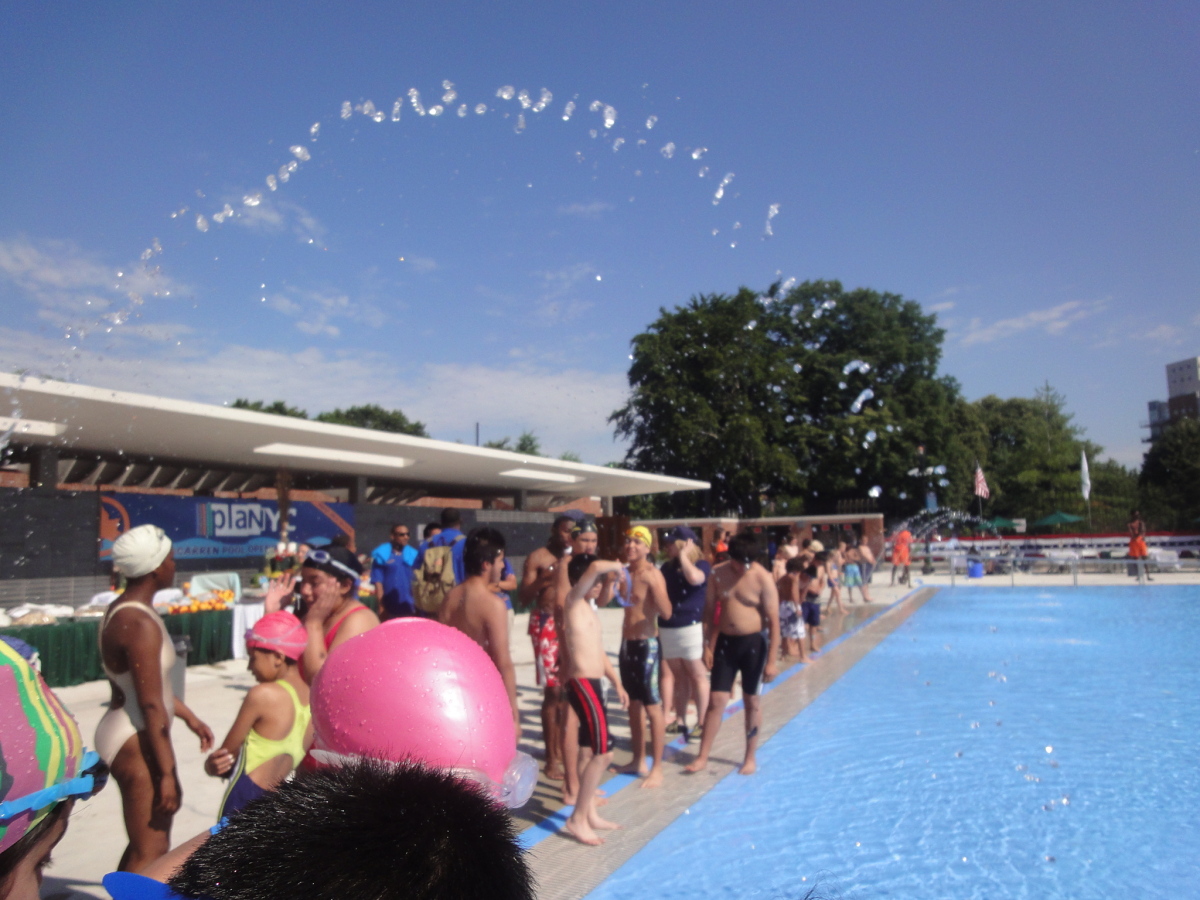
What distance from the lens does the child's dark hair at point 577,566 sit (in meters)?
4.77

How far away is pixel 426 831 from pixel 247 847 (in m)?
0.21

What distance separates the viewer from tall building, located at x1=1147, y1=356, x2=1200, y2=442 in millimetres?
86562

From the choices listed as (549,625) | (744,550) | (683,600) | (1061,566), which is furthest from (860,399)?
(549,625)

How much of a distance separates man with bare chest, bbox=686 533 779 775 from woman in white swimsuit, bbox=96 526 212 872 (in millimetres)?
3611

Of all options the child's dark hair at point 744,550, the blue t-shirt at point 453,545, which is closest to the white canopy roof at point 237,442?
the blue t-shirt at point 453,545

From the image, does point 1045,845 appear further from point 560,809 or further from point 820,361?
point 820,361

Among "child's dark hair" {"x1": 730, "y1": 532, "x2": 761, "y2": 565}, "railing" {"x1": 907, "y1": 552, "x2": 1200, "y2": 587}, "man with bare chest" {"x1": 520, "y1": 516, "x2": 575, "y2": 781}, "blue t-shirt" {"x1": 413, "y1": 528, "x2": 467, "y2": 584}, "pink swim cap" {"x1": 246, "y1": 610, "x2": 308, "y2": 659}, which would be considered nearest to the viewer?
"pink swim cap" {"x1": 246, "y1": 610, "x2": 308, "y2": 659}

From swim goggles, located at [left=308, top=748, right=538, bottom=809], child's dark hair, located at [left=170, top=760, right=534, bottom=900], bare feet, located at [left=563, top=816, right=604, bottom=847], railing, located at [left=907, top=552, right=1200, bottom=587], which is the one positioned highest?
child's dark hair, located at [left=170, top=760, right=534, bottom=900]

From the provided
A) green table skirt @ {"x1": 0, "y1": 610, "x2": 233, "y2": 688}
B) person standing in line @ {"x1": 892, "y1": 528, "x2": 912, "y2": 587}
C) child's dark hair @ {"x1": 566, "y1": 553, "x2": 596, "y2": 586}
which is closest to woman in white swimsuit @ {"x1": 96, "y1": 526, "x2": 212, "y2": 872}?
child's dark hair @ {"x1": 566, "y1": 553, "x2": 596, "y2": 586}

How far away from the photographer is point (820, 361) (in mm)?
38531

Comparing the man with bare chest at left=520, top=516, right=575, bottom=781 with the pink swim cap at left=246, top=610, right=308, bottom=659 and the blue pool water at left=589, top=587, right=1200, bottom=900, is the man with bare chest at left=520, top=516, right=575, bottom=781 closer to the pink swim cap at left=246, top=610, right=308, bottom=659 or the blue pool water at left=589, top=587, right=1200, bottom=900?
the blue pool water at left=589, top=587, right=1200, bottom=900

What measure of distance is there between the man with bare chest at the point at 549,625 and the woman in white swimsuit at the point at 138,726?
2753 millimetres

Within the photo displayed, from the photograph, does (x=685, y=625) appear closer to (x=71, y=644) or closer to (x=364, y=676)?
(x=364, y=676)

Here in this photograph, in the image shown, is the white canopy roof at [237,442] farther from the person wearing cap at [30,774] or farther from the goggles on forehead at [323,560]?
the person wearing cap at [30,774]
